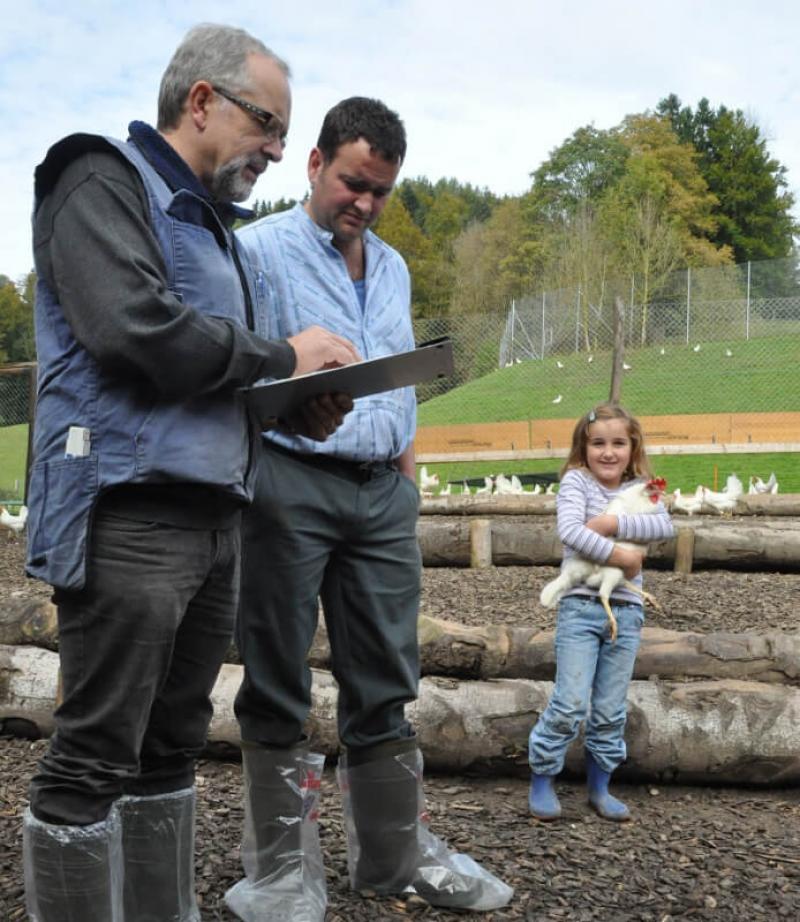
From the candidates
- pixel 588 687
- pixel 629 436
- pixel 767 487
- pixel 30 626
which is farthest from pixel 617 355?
pixel 588 687

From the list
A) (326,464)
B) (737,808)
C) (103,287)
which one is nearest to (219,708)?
(326,464)

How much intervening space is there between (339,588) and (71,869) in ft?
3.09

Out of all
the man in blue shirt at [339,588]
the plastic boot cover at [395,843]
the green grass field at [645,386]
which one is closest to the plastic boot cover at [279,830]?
the man in blue shirt at [339,588]

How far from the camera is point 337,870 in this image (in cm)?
290

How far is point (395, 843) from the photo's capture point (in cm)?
272

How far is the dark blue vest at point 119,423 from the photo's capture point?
1.94 m

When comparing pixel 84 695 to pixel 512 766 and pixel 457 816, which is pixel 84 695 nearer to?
pixel 457 816

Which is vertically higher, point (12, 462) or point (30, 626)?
point (12, 462)

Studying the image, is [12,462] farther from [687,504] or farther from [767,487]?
[767,487]

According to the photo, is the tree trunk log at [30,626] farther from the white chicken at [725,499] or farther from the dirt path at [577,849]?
the white chicken at [725,499]

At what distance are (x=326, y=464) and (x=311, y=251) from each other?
0.55m

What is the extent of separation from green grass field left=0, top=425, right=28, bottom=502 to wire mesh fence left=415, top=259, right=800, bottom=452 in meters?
6.01

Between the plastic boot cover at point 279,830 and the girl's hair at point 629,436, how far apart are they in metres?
1.52

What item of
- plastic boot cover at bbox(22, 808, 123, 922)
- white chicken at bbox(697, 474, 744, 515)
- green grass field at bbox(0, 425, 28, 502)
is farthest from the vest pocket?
green grass field at bbox(0, 425, 28, 502)
